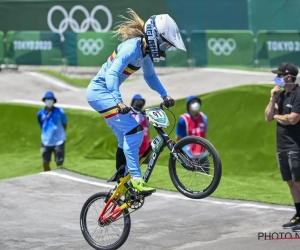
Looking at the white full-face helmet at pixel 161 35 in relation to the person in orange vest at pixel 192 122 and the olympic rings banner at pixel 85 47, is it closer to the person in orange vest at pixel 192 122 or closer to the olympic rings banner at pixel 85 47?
the person in orange vest at pixel 192 122

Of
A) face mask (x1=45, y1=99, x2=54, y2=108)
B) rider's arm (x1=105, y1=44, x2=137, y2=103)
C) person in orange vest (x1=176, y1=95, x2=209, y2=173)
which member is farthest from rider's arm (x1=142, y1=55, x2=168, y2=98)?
face mask (x1=45, y1=99, x2=54, y2=108)

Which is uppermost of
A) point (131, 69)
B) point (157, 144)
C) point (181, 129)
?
point (131, 69)

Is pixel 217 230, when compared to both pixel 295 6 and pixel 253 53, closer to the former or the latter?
pixel 253 53

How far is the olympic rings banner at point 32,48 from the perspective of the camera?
87.6ft

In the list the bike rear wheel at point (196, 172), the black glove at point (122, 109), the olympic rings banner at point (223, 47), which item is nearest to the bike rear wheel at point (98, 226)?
the bike rear wheel at point (196, 172)

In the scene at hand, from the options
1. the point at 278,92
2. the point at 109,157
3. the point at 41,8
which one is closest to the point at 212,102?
the point at 109,157

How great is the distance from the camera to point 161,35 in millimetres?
8602

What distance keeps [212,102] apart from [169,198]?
6502 mm

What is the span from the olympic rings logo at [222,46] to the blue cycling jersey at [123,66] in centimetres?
1635

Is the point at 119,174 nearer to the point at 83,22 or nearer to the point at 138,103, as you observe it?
the point at 138,103

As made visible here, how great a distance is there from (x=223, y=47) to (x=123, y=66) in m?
17.0

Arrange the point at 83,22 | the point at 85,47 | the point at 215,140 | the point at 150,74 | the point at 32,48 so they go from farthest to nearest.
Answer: the point at 83,22 → the point at 32,48 → the point at 85,47 → the point at 215,140 → the point at 150,74

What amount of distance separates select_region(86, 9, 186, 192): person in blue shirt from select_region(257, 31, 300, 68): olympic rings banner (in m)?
15.6

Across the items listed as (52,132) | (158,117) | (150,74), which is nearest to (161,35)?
(150,74)
